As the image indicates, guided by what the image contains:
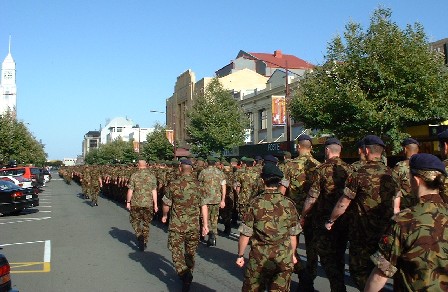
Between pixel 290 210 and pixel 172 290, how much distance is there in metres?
3.01

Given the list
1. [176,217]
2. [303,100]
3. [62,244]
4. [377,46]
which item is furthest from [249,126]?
[176,217]

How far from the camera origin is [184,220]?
7227mm

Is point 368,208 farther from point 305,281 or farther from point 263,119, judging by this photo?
point 263,119

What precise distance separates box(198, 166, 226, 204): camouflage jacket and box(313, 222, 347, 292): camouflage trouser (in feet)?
16.3

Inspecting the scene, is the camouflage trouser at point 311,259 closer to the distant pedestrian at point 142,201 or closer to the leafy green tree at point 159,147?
the distant pedestrian at point 142,201

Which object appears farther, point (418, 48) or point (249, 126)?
point (249, 126)

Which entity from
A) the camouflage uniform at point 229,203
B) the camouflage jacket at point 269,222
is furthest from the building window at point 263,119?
the camouflage jacket at point 269,222

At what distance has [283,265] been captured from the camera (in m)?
4.77

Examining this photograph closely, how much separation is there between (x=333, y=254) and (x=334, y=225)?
35 cm

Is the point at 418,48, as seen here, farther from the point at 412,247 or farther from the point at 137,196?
the point at 412,247

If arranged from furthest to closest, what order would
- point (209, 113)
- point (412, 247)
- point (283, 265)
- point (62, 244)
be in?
point (209, 113), point (62, 244), point (283, 265), point (412, 247)

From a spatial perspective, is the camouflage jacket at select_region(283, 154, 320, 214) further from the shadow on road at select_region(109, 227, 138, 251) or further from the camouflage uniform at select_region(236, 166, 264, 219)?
the camouflage uniform at select_region(236, 166, 264, 219)

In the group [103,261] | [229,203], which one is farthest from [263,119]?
[103,261]

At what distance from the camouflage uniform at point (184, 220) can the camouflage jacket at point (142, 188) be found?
8.65 feet
